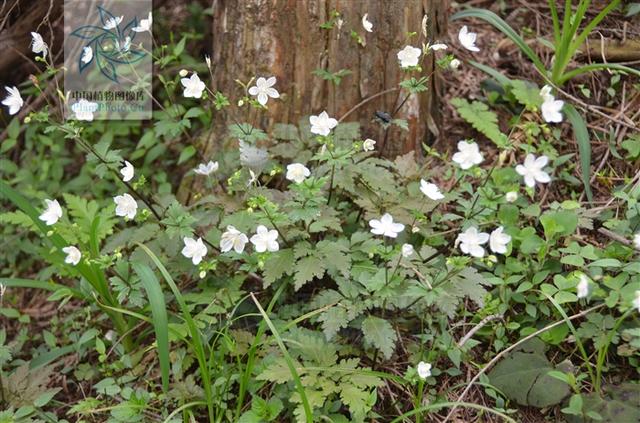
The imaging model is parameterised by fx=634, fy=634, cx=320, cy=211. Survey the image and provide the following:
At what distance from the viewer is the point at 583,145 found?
2775 millimetres

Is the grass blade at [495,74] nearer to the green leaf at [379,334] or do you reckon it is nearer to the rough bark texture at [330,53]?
the rough bark texture at [330,53]

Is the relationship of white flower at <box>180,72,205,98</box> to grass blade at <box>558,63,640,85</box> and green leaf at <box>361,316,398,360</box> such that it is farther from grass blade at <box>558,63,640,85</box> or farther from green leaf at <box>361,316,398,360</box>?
grass blade at <box>558,63,640,85</box>

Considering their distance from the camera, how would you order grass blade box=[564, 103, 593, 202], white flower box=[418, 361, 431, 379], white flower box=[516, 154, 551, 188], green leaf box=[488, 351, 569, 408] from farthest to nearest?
grass blade box=[564, 103, 593, 202] → green leaf box=[488, 351, 569, 408] → white flower box=[418, 361, 431, 379] → white flower box=[516, 154, 551, 188]

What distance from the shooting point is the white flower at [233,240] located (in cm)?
223

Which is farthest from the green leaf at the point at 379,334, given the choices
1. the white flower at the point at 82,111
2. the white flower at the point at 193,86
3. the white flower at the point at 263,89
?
the white flower at the point at 82,111

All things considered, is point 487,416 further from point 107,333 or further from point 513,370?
point 107,333

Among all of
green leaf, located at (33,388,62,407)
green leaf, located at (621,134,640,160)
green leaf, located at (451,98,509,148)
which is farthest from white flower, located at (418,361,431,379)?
green leaf, located at (621,134,640,160)

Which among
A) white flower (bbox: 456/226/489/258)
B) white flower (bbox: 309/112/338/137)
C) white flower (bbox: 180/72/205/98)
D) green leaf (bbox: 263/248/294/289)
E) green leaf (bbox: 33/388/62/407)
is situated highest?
white flower (bbox: 180/72/205/98)

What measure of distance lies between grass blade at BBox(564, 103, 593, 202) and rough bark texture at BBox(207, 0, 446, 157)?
659 mm

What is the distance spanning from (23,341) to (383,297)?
175 centimetres

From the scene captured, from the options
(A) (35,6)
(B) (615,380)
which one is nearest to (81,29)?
(A) (35,6)

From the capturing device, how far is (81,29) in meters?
3.31

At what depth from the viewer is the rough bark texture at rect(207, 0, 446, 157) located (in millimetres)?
2795

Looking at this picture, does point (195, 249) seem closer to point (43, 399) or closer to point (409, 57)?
point (43, 399)
